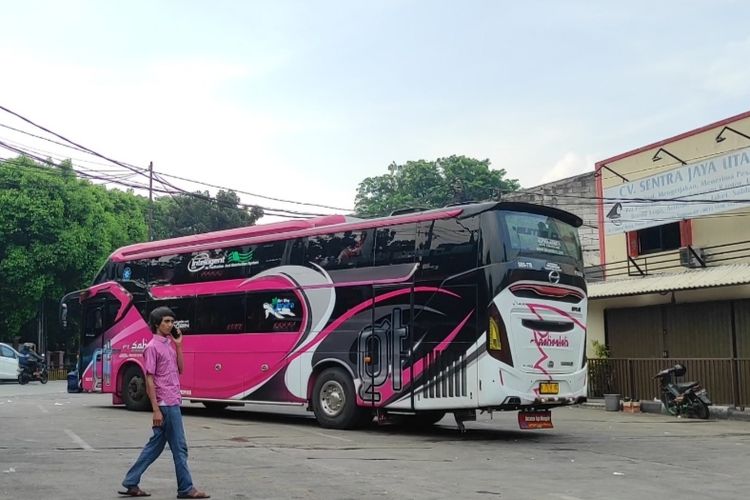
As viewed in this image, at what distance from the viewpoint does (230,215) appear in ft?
178

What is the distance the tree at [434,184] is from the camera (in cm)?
5694

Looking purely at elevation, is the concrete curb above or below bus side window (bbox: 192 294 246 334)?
below

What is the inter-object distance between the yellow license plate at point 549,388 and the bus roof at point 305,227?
2679 millimetres

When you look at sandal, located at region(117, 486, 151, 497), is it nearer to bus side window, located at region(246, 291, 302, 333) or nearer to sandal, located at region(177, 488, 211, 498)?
sandal, located at region(177, 488, 211, 498)

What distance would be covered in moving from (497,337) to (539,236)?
184cm

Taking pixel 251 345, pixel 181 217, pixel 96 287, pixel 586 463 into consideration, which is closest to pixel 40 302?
pixel 181 217

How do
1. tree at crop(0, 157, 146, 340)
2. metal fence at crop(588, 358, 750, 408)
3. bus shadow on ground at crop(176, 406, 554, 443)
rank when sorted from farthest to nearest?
tree at crop(0, 157, 146, 340), metal fence at crop(588, 358, 750, 408), bus shadow on ground at crop(176, 406, 554, 443)

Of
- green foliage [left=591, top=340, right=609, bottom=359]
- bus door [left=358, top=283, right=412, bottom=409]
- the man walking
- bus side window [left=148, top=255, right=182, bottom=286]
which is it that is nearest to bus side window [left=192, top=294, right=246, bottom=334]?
bus side window [left=148, top=255, right=182, bottom=286]

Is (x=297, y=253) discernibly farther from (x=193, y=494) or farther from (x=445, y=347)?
(x=193, y=494)

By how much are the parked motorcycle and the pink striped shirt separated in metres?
13.7

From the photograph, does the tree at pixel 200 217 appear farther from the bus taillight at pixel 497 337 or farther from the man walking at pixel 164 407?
the man walking at pixel 164 407

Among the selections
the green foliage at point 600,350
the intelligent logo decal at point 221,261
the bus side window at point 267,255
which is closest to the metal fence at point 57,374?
the intelligent logo decal at point 221,261

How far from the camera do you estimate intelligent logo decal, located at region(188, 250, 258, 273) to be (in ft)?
53.5

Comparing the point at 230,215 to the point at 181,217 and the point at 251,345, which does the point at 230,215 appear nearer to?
the point at 181,217
